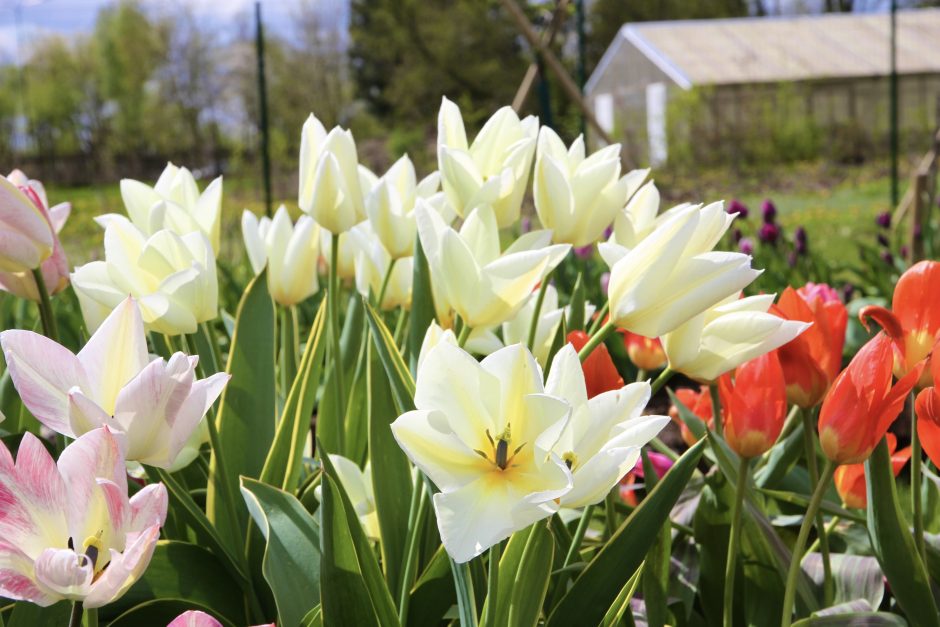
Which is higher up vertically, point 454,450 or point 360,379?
point 454,450

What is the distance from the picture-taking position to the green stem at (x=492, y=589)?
69 centimetres

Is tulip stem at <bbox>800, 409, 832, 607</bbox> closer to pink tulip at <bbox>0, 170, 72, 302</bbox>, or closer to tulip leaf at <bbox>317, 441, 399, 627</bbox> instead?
tulip leaf at <bbox>317, 441, 399, 627</bbox>

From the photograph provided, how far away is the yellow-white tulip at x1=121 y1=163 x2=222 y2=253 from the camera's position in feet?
3.80

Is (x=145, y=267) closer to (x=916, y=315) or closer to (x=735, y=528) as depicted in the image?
(x=735, y=528)

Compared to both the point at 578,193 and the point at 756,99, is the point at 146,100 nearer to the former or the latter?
the point at 756,99

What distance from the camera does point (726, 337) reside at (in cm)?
89

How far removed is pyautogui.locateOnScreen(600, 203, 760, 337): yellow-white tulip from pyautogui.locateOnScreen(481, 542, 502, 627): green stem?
23 cm

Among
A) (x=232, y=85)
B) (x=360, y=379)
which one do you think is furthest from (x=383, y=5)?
(x=360, y=379)

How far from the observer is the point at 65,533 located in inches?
24.4

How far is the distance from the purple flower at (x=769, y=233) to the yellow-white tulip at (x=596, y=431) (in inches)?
129

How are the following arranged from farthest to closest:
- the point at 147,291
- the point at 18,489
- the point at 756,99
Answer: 1. the point at 756,99
2. the point at 147,291
3. the point at 18,489

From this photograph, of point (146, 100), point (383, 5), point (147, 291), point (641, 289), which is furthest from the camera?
point (383, 5)

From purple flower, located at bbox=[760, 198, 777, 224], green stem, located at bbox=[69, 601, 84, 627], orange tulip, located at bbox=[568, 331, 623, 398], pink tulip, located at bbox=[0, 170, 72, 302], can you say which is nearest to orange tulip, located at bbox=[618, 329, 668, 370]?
orange tulip, located at bbox=[568, 331, 623, 398]

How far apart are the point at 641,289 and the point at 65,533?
17.8 inches
